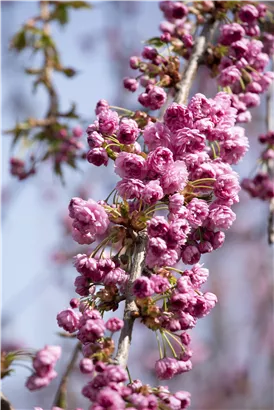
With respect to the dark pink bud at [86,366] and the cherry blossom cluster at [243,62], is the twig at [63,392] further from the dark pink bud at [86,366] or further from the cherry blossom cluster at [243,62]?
the cherry blossom cluster at [243,62]

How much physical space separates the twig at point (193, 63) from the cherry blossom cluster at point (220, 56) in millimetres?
36

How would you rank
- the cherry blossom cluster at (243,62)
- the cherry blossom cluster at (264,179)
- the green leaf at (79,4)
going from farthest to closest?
1. the green leaf at (79,4)
2. the cherry blossom cluster at (264,179)
3. the cherry blossom cluster at (243,62)

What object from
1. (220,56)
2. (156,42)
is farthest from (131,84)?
(220,56)

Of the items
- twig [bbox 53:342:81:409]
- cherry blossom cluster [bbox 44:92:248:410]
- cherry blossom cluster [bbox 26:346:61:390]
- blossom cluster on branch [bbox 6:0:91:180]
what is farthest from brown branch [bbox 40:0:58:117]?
cherry blossom cluster [bbox 26:346:61:390]

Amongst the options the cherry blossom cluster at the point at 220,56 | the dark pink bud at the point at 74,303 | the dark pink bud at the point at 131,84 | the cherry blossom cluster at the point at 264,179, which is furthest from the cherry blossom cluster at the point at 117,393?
the cherry blossom cluster at the point at 264,179

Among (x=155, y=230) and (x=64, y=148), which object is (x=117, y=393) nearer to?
(x=155, y=230)

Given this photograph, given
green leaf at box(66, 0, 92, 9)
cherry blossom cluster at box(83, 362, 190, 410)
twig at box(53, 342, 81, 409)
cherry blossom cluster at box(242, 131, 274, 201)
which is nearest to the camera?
cherry blossom cluster at box(83, 362, 190, 410)

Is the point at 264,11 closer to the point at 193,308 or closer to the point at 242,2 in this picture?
the point at 242,2

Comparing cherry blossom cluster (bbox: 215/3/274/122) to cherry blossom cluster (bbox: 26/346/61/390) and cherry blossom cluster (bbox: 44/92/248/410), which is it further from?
cherry blossom cluster (bbox: 26/346/61/390)

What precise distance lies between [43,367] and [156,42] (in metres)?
1.74

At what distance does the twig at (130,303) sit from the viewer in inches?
71.5

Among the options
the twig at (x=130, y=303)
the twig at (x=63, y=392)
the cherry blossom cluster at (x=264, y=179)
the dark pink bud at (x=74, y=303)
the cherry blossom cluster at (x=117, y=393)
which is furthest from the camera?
the cherry blossom cluster at (x=264, y=179)

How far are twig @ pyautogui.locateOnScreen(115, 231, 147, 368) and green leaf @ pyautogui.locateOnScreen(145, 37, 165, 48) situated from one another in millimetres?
1251

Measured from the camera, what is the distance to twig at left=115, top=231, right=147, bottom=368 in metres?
1.82
